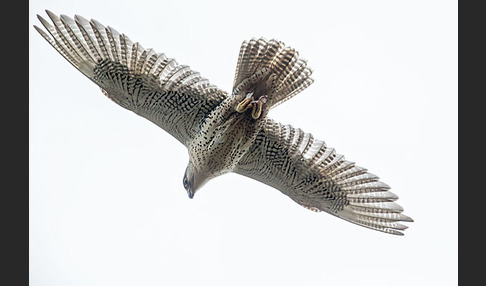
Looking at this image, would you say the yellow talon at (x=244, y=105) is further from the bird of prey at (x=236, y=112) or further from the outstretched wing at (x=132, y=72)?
the outstretched wing at (x=132, y=72)

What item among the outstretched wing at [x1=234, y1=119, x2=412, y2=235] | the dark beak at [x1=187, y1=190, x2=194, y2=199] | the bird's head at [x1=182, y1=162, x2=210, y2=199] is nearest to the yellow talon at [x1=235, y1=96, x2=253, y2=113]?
the outstretched wing at [x1=234, y1=119, x2=412, y2=235]

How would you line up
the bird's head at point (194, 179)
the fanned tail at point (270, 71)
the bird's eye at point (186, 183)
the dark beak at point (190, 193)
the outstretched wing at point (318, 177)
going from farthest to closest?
the bird's eye at point (186, 183) < the dark beak at point (190, 193) < the outstretched wing at point (318, 177) < the bird's head at point (194, 179) < the fanned tail at point (270, 71)

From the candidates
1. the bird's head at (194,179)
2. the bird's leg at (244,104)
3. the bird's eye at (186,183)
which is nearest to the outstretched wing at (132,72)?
the bird's leg at (244,104)

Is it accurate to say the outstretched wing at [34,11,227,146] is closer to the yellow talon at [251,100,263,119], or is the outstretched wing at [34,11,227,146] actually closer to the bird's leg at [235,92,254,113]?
the bird's leg at [235,92,254,113]

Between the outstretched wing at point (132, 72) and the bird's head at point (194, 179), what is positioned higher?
the outstretched wing at point (132, 72)

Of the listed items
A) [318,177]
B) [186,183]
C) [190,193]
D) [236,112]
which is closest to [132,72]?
[236,112]

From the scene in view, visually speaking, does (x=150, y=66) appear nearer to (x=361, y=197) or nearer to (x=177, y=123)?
(x=177, y=123)

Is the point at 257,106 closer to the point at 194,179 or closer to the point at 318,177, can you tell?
the point at 194,179
